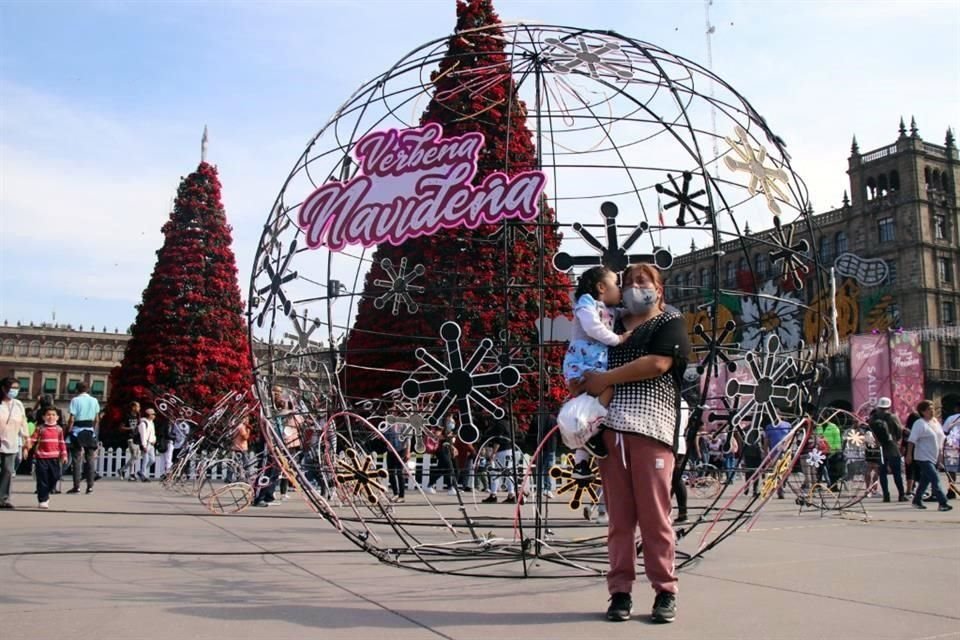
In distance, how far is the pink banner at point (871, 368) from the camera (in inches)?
947

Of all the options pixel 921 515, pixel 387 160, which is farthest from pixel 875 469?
pixel 387 160

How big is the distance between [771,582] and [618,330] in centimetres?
199

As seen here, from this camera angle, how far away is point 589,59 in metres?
5.54

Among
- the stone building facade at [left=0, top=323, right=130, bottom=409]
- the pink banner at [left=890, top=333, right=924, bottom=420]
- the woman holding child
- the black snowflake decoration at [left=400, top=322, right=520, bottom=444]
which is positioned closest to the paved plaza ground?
the woman holding child

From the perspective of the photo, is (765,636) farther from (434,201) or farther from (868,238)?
(868,238)

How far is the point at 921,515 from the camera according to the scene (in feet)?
34.6

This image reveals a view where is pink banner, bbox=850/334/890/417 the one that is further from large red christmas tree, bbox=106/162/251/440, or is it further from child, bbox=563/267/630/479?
child, bbox=563/267/630/479

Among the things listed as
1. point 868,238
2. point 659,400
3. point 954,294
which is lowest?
point 659,400

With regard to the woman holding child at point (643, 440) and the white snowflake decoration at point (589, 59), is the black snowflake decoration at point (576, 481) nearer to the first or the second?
the woman holding child at point (643, 440)

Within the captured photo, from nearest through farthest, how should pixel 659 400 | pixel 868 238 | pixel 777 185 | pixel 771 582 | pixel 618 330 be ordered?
pixel 659 400
pixel 618 330
pixel 771 582
pixel 777 185
pixel 868 238

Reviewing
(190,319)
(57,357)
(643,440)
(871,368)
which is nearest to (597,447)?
(643,440)

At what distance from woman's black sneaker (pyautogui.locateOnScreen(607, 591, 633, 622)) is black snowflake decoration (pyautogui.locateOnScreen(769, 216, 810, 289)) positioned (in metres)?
2.63

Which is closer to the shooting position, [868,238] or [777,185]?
[777,185]

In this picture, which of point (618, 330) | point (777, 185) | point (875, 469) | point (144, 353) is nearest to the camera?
point (618, 330)
